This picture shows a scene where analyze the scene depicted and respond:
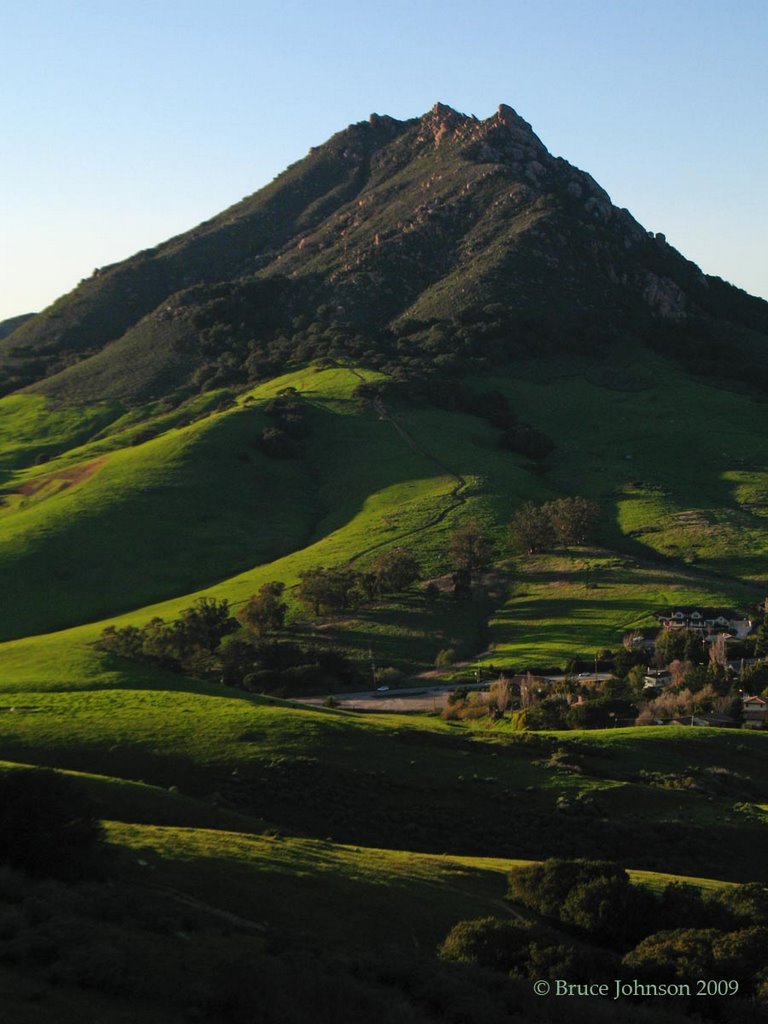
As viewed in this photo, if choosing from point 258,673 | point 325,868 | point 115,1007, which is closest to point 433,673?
point 258,673

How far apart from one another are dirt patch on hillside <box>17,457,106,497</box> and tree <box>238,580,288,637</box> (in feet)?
169

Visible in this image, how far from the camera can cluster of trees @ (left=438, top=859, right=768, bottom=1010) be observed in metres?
26.7

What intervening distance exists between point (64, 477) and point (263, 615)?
5862 cm

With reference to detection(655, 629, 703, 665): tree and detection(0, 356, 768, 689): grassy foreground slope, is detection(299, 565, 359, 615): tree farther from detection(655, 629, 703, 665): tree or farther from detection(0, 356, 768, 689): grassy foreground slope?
detection(655, 629, 703, 665): tree

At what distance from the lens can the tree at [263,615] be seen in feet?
319

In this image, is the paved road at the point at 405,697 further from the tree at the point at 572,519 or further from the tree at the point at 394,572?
the tree at the point at 572,519

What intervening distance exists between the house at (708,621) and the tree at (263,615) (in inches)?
1126

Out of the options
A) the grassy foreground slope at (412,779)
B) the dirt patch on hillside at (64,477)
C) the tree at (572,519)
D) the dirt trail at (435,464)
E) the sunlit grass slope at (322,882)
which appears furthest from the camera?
the dirt patch on hillside at (64,477)

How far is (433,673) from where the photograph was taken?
90938 millimetres

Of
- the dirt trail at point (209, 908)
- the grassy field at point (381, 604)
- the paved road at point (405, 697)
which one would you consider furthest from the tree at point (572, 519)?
the dirt trail at point (209, 908)

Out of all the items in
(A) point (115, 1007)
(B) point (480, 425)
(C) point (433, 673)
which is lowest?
(C) point (433, 673)

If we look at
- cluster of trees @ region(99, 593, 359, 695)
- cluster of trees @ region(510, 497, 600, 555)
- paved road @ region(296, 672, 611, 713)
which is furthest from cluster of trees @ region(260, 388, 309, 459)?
paved road @ region(296, 672, 611, 713)

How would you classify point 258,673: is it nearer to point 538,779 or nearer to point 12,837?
point 538,779

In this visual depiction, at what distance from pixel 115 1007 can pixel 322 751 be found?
1015 inches
